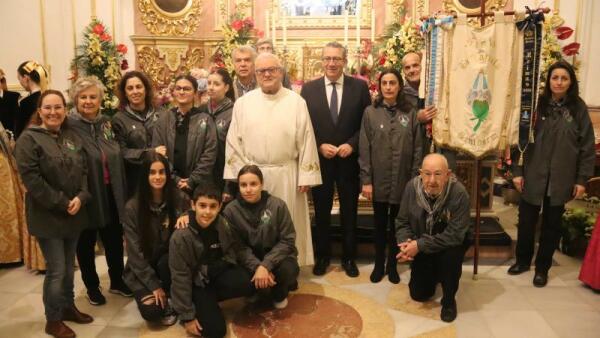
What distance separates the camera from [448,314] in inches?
124

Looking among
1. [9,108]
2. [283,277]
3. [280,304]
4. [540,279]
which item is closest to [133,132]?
[283,277]

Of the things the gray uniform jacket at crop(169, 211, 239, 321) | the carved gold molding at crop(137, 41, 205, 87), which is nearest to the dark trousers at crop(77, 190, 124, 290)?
the gray uniform jacket at crop(169, 211, 239, 321)

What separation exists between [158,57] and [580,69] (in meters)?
4.86

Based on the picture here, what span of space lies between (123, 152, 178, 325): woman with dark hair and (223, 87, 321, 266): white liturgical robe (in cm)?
50

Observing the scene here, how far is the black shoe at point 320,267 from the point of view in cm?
384

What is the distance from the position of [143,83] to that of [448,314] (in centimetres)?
A: 232

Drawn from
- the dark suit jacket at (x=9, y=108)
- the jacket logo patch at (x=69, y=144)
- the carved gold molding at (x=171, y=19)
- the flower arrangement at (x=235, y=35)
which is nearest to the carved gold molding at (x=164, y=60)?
the carved gold molding at (x=171, y=19)

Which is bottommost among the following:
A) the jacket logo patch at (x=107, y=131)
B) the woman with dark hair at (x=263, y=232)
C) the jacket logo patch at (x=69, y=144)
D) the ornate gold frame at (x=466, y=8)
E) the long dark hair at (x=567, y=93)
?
the woman with dark hair at (x=263, y=232)

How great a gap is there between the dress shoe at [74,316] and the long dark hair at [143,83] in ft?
4.20

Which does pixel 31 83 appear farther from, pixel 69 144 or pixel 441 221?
pixel 441 221

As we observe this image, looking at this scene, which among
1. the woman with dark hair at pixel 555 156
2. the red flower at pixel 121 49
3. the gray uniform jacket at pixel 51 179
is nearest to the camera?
the gray uniform jacket at pixel 51 179

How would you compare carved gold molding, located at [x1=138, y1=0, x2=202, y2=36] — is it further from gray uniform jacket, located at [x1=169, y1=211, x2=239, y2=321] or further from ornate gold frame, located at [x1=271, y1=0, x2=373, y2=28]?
gray uniform jacket, located at [x1=169, y1=211, x2=239, y2=321]

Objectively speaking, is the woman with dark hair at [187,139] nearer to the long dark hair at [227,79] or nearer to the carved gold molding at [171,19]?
the long dark hair at [227,79]

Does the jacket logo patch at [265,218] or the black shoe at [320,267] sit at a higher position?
the jacket logo patch at [265,218]
